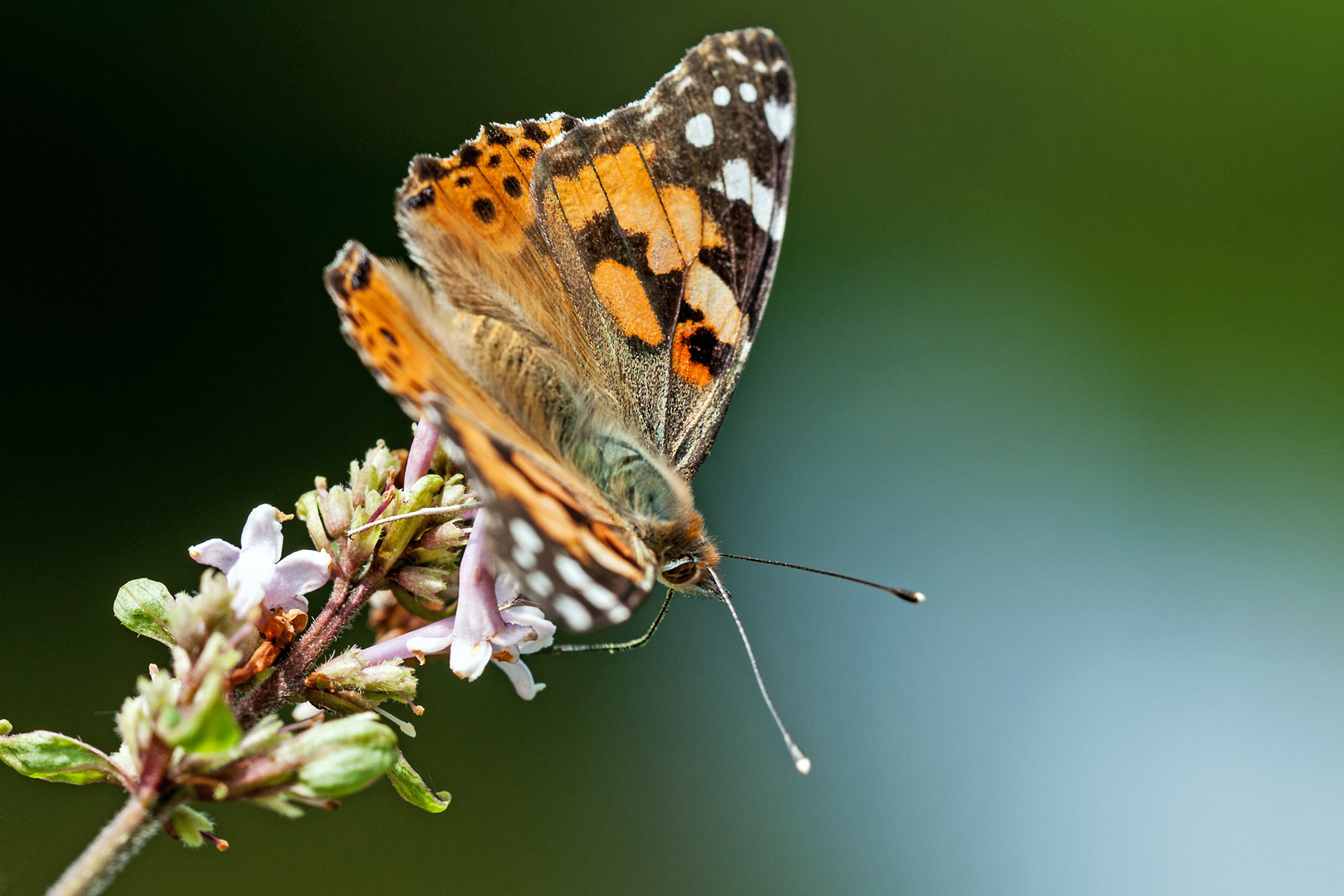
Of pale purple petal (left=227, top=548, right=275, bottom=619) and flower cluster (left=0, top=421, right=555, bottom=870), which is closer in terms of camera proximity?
flower cluster (left=0, top=421, right=555, bottom=870)

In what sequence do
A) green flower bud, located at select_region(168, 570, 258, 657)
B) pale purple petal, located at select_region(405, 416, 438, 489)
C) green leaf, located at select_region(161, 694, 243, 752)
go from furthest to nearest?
pale purple petal, located at select_region(405, 416, 438, 489), green flower bud, located at select_region(168, 570, 258, 657), green leaf, located at select_region(161, 694, 243, 752)

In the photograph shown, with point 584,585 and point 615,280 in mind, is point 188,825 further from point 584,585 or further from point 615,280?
point 615,280

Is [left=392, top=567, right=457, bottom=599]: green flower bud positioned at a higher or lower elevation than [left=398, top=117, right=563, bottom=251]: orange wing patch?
lower

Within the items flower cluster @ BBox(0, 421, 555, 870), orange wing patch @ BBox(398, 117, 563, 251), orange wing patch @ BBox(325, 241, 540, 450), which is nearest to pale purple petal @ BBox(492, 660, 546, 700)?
flower cluster @ BBox(0, 421, 555, 870)

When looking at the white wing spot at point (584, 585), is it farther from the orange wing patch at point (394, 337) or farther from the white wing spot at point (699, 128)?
the white wing spot at point (699, 128)

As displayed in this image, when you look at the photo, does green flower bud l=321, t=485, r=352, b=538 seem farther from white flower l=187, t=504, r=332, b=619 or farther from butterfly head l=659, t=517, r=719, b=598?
butterfly head l=659, t=517, r=719, b=598

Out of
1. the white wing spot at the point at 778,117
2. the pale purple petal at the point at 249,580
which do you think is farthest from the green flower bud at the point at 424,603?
the white wing spot at the point at 778,117

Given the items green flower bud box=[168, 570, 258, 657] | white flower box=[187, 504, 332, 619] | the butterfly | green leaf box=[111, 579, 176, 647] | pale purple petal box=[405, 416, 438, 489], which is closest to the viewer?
green flower bud box=[168, 570, 258, 657]
